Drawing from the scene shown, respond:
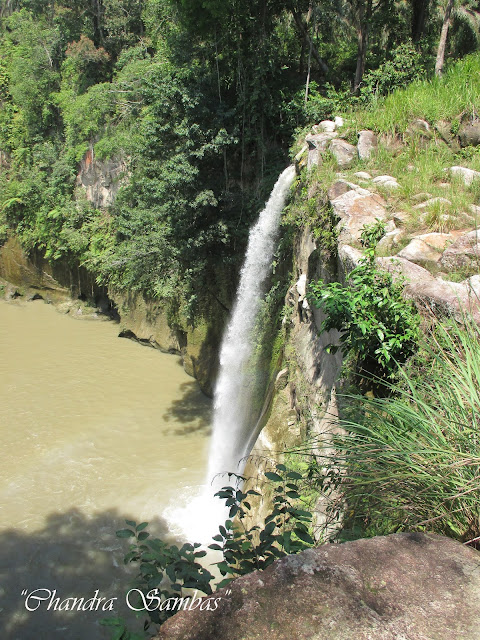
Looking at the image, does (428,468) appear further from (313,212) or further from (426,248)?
(313,212)

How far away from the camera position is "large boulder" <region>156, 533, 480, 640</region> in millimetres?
1482

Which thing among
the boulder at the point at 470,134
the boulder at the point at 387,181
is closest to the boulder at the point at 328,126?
the boulder at the point at 470,134

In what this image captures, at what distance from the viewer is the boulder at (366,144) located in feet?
22.3

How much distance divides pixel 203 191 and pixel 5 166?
1384cm

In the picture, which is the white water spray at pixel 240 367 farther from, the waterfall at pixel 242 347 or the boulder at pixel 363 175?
the boulder at pixel 363 175

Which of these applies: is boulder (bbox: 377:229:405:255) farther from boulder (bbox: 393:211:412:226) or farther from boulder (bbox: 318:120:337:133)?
boulder (bbox: 318:120:337:133)

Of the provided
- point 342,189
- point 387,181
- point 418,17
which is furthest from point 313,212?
point 418,17

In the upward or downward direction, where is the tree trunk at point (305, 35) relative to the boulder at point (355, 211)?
upward

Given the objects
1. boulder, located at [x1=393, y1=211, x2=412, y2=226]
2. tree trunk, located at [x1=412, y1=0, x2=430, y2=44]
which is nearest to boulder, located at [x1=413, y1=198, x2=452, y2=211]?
boulder, located at [x1=393, y1=211, x2=412, y2=226]

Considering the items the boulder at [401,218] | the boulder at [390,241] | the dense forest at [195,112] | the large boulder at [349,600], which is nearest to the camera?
the large boulder at [349,600]

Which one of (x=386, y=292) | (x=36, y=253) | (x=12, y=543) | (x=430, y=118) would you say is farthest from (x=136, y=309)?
(x=386, y=292)

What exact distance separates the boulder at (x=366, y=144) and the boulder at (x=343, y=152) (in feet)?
0.30

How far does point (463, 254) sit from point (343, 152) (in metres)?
3.21

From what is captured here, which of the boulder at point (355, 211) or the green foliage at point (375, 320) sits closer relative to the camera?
the green foliage at point (375, 320)
